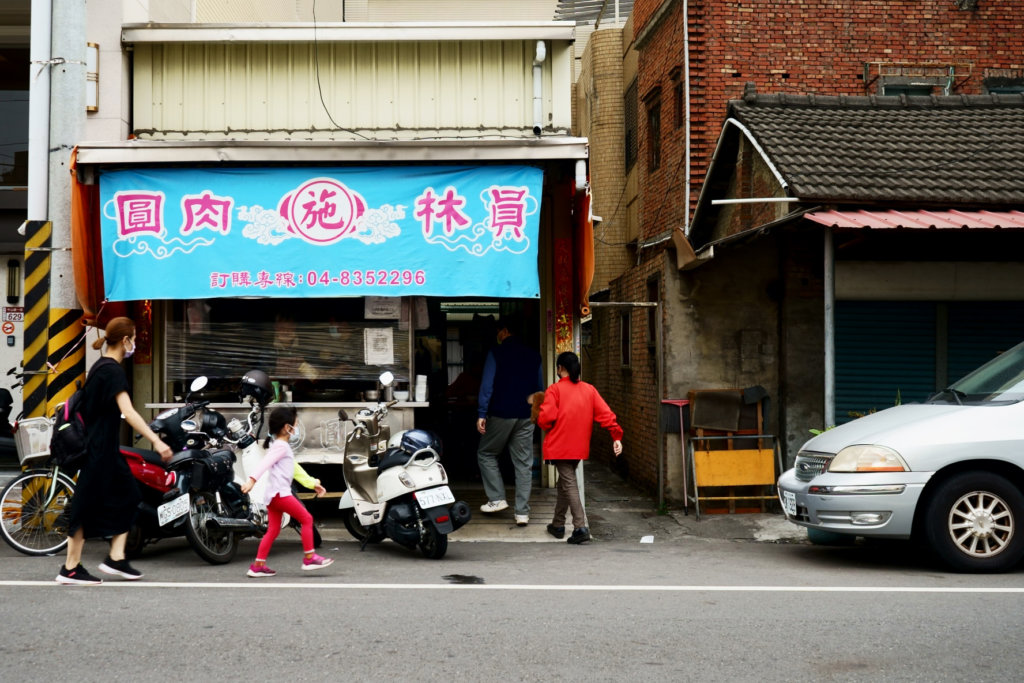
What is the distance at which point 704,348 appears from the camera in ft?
39.1

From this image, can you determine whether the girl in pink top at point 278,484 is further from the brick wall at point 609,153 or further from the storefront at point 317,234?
the brick wall at point 609,153

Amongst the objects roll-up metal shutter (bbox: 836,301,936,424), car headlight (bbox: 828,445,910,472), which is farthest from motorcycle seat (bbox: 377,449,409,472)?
roll-up metal shutter (bbox: 836,301,936,424)

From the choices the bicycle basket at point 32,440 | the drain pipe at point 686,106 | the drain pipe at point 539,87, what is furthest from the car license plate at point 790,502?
the bicycle basket at point 32,440

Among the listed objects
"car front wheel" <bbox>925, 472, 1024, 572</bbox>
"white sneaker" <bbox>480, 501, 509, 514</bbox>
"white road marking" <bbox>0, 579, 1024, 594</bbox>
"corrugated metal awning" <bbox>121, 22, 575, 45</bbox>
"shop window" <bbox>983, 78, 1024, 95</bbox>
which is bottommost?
"white road marking" <bbox>0, 579, 1024, 594</bbox>

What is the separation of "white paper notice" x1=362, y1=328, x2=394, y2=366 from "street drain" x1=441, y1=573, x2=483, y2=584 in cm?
351

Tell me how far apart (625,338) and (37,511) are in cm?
943

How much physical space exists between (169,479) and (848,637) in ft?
16.9

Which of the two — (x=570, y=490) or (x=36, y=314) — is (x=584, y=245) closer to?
(x=570, y=490)

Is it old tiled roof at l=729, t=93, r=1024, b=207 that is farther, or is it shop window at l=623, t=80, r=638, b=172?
shop window at l=623, t=80, r=638, b=172

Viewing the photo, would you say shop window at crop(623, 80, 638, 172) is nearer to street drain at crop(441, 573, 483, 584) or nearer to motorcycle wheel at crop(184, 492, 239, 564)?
street drain at crop(441, 573, 483, 584)

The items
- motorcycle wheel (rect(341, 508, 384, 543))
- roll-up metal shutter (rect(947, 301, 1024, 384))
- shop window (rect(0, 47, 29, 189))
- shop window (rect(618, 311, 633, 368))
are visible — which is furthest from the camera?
shop window (rect(618, 311, 633, 368))

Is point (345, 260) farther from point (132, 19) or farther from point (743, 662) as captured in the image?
point (743, 662)

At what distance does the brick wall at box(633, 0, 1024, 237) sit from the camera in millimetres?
13617

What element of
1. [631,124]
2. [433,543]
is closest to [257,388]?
[433,543]
